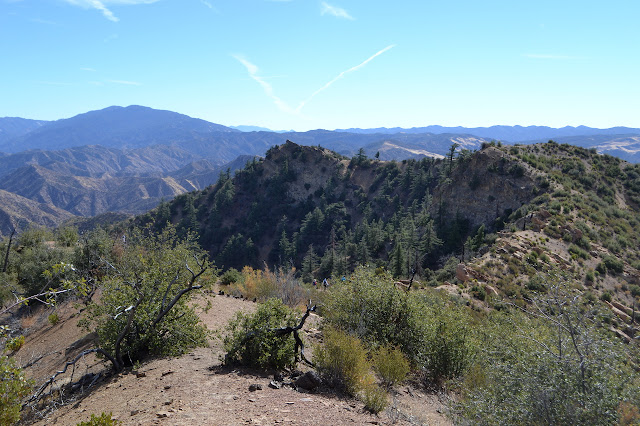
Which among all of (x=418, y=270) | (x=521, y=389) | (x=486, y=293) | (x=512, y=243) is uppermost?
(x=521, y=389)

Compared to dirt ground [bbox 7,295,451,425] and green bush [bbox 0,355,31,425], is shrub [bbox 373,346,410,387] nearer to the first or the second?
dirt ground [bbox 7,295,451,425]

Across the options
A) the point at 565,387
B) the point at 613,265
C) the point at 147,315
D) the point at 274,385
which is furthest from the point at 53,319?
the point at 613,265

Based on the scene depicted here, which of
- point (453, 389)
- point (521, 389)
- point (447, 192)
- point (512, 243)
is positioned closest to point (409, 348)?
point (453, 389)

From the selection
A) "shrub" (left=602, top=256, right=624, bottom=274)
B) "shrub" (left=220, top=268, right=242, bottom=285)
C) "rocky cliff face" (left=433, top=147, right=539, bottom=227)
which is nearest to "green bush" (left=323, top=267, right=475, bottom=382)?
"shrub" (left=220, top=268, right=242, bottom=285)

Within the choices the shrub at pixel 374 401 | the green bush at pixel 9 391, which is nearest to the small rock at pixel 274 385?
the shrub at pixel 374 401

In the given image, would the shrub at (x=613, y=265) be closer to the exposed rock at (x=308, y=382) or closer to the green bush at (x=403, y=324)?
the green bush at (x=403, y=324)

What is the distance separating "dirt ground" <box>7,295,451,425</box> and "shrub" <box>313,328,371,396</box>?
0.35 metres

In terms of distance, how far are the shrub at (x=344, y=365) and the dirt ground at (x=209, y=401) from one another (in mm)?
351

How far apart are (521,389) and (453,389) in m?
4.16

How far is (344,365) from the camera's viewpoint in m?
8.12

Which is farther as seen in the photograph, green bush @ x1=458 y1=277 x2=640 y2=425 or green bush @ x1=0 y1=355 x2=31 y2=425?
green bush @ x1=458 y1=277 x2=640 y2=425

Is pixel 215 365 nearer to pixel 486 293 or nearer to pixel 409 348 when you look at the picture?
pixel 409 348

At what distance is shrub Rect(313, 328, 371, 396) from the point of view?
8055 mm

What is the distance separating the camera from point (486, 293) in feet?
78.0
